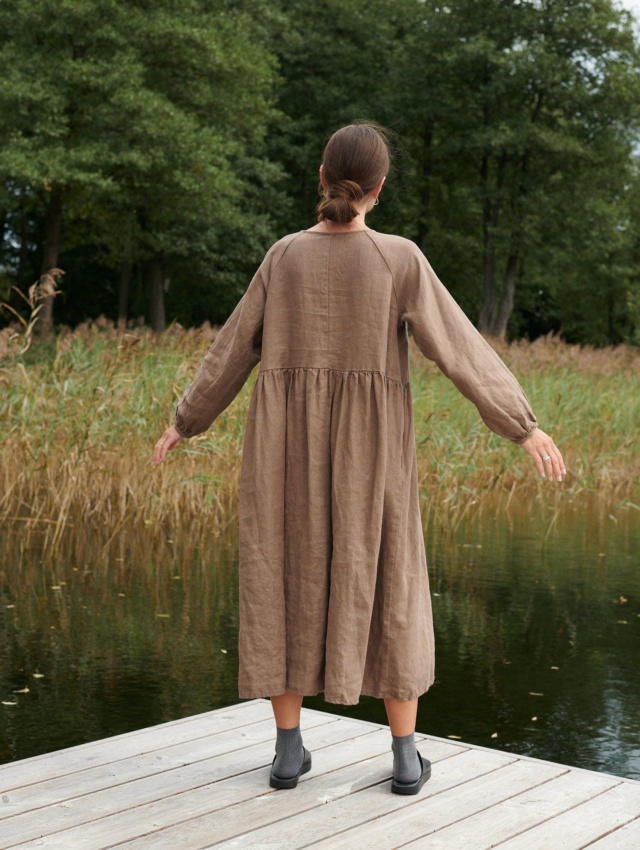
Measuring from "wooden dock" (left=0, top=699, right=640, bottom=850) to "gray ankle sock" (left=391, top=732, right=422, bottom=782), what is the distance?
49 mm

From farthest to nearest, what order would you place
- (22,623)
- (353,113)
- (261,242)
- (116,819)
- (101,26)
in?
1. (353,113)
2. (261,242)
3. (101,26)
4. (22,623)
5. (116,819)

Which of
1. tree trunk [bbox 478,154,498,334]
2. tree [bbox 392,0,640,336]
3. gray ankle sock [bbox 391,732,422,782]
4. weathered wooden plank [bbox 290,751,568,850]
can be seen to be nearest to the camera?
weathered wooden plank [bbox 290,751,568,850]

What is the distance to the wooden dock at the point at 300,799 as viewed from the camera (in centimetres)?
252

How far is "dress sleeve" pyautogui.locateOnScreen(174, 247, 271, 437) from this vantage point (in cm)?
281

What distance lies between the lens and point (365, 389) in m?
2.71

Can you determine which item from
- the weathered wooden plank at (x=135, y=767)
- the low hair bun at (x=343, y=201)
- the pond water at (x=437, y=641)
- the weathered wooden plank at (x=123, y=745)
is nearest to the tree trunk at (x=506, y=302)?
the pond water at (x=437, y=641)

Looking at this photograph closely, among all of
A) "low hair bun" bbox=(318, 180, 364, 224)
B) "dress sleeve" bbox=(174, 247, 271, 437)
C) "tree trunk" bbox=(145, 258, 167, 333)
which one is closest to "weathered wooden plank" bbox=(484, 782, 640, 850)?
"dress sleeve" bbox=(174, 247, 271, 437)

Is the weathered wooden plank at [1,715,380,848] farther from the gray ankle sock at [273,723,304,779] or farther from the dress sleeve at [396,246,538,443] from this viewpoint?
the dress sleeve at [396,246,538,443]

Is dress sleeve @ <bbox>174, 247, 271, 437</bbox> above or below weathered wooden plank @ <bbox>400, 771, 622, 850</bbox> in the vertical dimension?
above

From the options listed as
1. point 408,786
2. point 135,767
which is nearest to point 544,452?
point 408,786

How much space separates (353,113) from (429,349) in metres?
25.6

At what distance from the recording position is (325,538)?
2.70 m

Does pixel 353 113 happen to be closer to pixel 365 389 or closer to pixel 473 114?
pixel 473 114

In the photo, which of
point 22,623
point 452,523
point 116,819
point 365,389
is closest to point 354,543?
point 365,389
